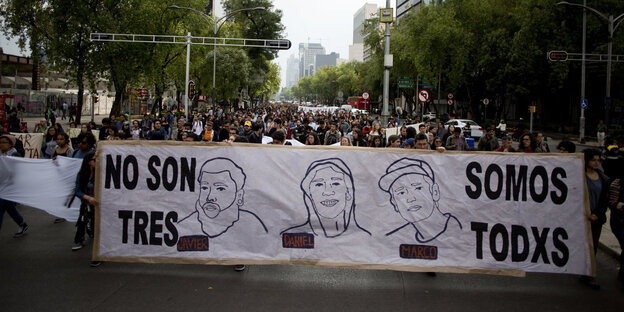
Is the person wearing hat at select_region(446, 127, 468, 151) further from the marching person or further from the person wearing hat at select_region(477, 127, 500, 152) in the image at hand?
the marching person

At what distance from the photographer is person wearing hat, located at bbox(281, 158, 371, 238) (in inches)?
227

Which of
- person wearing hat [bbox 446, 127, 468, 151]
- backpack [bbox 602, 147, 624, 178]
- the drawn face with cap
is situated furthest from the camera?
person wearing hat [bbox 446, 127, 468, 151]

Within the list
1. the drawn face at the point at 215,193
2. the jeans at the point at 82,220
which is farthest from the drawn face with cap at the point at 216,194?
the jeans at the point at 82,220

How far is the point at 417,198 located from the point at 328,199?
1059 millimetres

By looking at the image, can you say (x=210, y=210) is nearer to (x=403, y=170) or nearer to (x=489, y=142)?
(x=403, y=170)

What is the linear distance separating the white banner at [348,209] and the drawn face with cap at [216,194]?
12 mm

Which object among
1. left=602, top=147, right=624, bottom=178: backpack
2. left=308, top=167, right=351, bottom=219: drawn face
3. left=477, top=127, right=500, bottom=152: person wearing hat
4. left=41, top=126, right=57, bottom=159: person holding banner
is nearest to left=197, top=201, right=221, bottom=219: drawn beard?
left=308, top=167, right=351, bottom=219: drawn face

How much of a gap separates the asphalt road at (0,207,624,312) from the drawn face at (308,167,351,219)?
2.87 ft

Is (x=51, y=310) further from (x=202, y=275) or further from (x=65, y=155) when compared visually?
(x=65, y=155)

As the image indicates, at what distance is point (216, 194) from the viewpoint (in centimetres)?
593

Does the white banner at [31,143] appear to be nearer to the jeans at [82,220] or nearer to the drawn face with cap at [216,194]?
the jeans at [82,220]

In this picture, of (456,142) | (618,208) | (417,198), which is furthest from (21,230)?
(456,142)

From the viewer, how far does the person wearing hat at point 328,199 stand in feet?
18.9

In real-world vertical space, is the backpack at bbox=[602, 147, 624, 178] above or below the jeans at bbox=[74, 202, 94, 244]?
above
